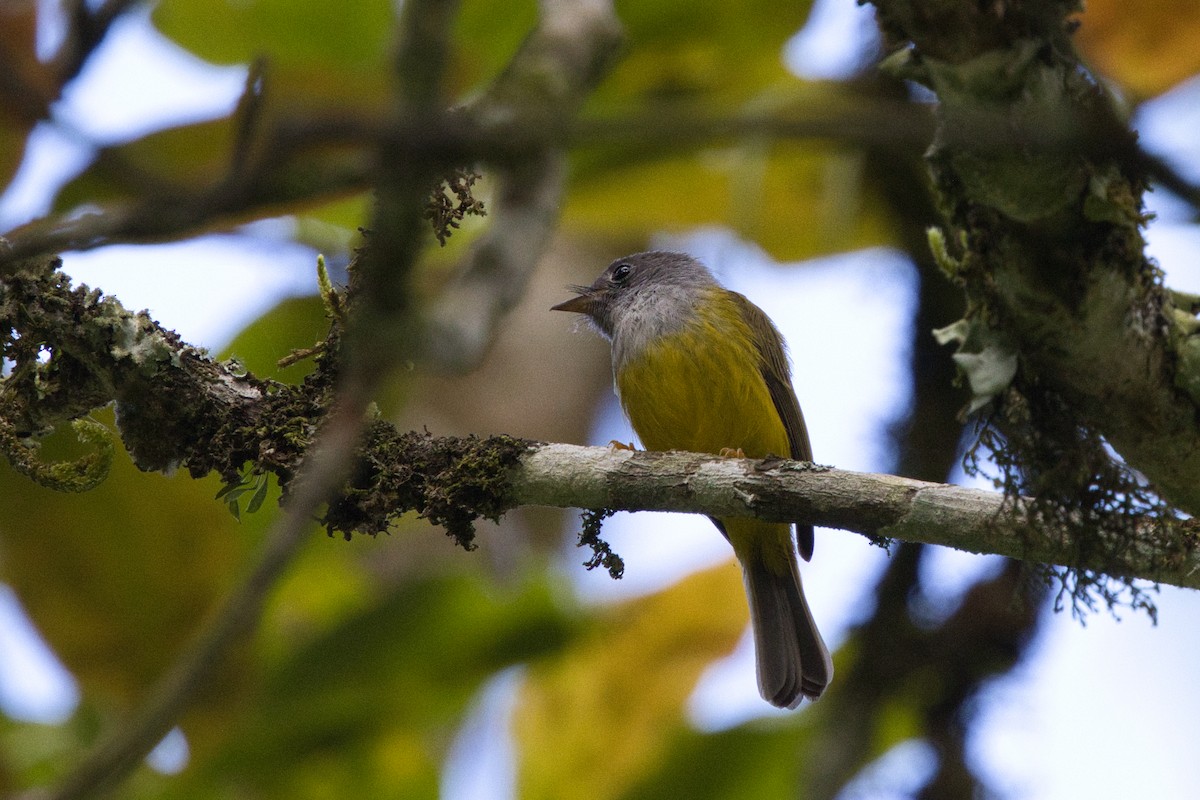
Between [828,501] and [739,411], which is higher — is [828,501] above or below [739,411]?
below

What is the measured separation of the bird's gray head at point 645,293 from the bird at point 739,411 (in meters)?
0.01

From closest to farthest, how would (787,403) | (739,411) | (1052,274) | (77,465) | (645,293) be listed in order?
(1052,274) < (77,465) < (739,411) < (787,403) < (645,293)

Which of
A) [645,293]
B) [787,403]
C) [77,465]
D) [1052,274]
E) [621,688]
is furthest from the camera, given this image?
[645,293]

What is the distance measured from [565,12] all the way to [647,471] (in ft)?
6.11

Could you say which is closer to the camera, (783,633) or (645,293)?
(783,633)

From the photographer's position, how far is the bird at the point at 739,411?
16.4 feet

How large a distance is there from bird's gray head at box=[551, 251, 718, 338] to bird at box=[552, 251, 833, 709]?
0.5 inches

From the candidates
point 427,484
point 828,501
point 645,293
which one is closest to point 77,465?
point 427,484

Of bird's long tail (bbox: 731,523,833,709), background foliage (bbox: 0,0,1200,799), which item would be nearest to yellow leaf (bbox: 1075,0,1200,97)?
background foliage (bbox: 0,0,1200,799)

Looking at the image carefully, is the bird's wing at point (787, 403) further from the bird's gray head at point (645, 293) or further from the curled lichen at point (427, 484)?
the curled lichen at point (427, 484)

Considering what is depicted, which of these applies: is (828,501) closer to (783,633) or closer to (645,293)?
(783,633)

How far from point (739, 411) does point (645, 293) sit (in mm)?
1042

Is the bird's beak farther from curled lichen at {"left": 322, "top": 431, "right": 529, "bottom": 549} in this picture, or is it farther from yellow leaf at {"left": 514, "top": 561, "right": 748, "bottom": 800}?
curled lichen at {"left": 322, "top": 431, "right": 529, "bottom": 549}

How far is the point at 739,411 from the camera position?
4973 millimetres
